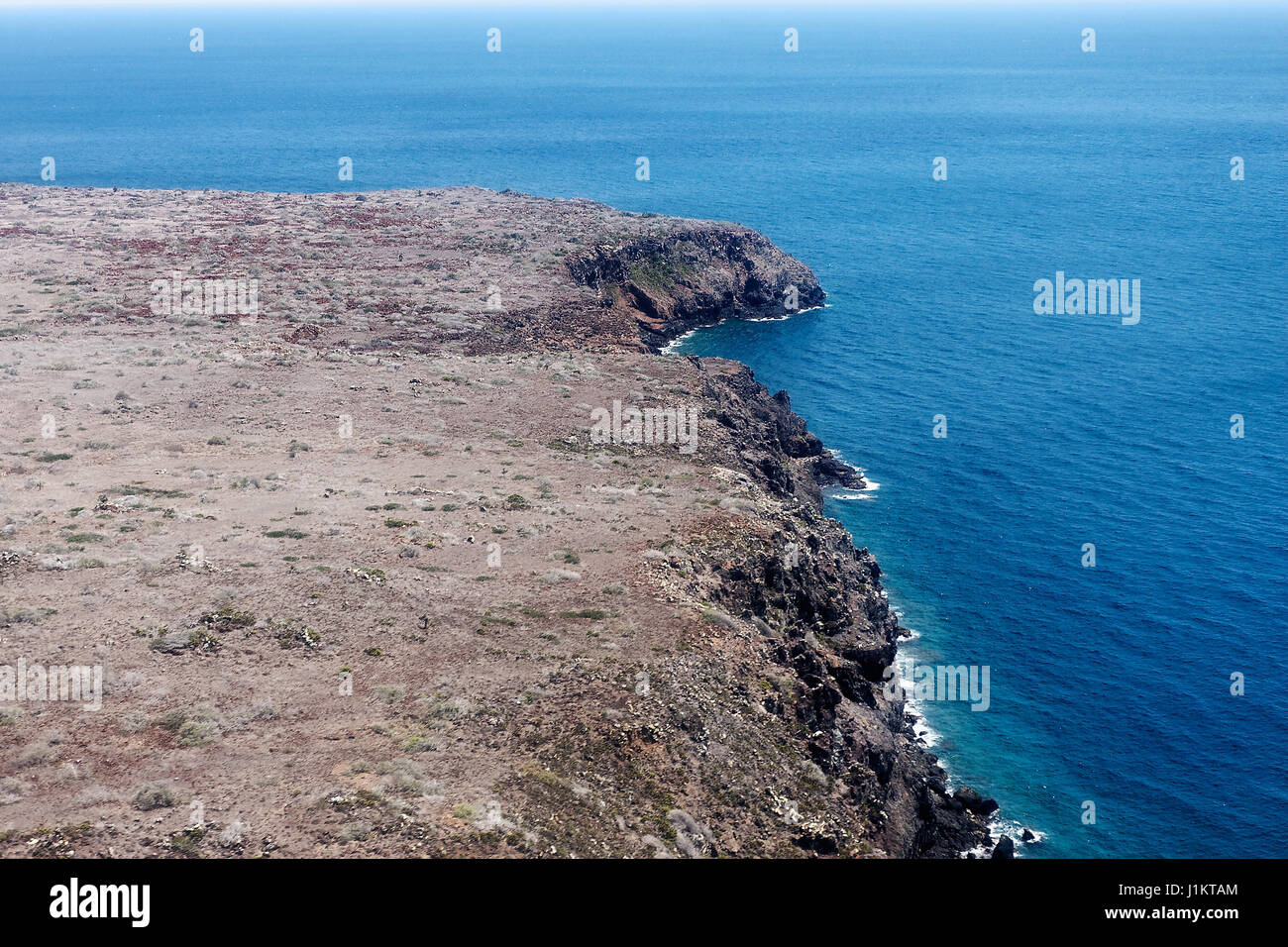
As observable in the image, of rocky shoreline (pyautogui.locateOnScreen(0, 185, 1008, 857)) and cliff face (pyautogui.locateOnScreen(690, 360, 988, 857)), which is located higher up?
rocky shoreline (pyautogui.locateOnScreen(0, 185, 1008, 857))

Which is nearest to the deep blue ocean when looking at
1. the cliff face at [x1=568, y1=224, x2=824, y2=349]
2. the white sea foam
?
the white sea foam

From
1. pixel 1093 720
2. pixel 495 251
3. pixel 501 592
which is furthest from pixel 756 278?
pixel 501 592

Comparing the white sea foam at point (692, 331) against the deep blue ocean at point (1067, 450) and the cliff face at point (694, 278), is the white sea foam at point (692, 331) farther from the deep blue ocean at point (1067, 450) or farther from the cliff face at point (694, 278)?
the deep blue ocean at point (1067, 450)

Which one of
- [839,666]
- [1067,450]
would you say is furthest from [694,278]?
[839,666]

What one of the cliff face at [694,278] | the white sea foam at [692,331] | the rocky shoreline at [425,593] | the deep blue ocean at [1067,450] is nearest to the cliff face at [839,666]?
the rocky shoreline at [425,593]

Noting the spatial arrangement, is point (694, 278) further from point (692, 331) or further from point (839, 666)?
point (839, 666)

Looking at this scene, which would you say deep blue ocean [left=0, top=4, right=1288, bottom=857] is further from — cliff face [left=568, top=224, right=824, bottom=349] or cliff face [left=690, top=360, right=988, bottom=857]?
cliff face [left=690, top=360, right=988, bottom=857]

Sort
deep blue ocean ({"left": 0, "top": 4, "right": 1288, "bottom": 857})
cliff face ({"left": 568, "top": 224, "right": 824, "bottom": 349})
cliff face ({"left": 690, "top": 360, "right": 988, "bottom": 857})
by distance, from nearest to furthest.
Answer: cliff face ({"left": 690, "top": 360, "right": 988, "bottom": 857}) → deep blue ocean ({"left": 0, "top": 4, "right": 1288, "bottom": 857}) → cliff face ({"left": 568, "top": 224, "right": 824, "bottom": 349})

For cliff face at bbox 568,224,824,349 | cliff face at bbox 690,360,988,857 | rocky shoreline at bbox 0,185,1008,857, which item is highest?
cliff face at bbox 568,224,824,349

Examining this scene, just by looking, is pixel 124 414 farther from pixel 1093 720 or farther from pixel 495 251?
pixel 1093 720
